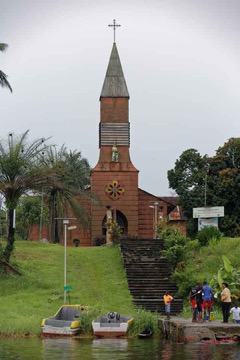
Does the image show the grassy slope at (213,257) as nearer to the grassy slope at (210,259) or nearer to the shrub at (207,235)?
the grassy slope at (210,259)

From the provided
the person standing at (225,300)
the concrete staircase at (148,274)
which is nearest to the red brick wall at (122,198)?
the concrete staircase at (148,274)

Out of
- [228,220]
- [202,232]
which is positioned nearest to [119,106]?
[228,220]

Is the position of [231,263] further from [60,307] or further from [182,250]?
[60,307]

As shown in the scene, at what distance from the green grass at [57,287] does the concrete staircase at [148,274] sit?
0.55 m

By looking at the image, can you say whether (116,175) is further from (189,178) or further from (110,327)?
(110,327)

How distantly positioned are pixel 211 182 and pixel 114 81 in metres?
12.3

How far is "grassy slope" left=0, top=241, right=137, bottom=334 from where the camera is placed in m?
33.0

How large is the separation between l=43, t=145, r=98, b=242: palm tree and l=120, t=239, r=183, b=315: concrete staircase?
3546mm

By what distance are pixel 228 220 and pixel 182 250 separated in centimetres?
2615

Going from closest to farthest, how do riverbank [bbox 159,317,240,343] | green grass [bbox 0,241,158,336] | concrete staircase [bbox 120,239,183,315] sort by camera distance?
riverbank [bbox 159,317,240,343]
green grass [bbox 0,241,158,336]
concrete staircase [bbox 120,239,183,315]

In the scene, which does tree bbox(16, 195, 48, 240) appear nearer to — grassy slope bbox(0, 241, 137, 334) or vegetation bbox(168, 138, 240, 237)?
grassy slope bbox(0, 241, 137, 334)

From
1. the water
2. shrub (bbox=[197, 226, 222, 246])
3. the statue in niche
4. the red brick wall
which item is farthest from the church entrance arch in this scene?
the water

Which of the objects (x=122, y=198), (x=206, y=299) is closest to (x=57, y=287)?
(x=206, y=299)

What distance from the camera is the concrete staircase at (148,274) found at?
122 feet
